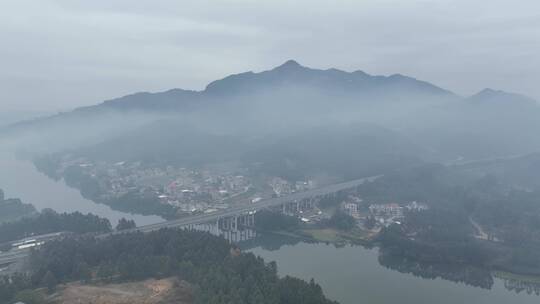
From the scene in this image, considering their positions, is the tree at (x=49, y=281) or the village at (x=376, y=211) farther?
the village at (x=376, y=211)

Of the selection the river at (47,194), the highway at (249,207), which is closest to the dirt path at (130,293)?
the highway at (249,207)

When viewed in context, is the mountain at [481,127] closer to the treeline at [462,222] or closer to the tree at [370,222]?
the treeline at [462,222]

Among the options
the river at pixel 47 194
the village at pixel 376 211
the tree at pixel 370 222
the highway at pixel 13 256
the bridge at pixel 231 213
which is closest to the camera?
the highway at pixel 13 256

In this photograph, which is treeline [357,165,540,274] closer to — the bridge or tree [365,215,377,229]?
tree [365,215,377,229]

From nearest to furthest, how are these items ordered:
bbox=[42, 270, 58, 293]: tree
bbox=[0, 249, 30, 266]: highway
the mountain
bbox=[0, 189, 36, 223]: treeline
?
bbox=[42, 270, 58, 293]: tree < bbox=[0, 249, 30, 266]: highway < bbox=[0, 189, 36, 223]: treeline < the mountain

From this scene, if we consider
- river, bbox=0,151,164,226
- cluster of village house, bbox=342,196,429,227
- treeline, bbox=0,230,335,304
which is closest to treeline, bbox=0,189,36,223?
river, bbox=0,151,164,226
